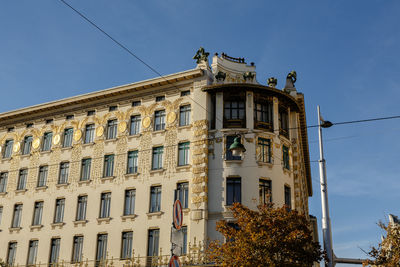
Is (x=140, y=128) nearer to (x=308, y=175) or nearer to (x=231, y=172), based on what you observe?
(x=231, y=172)

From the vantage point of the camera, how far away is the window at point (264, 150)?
32.0 metres

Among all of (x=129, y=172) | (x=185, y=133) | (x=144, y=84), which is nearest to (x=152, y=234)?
(x=129, y=172)

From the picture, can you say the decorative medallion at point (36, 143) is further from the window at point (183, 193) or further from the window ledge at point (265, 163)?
the window ledge at point (265, 163)

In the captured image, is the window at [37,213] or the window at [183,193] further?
the window at [37,213]

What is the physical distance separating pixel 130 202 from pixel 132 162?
2914mm

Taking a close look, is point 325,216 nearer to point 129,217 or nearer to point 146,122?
point 129,217

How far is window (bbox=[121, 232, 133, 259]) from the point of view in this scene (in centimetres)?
3234

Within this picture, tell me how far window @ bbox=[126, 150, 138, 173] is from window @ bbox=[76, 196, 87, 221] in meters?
4.04

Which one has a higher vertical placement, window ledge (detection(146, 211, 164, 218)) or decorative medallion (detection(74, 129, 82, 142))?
decorative medallion (detection(74, 129, 82, 142))

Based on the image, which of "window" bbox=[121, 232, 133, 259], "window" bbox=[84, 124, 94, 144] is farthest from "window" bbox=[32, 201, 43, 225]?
"window" bbox=[121, 232, 133, 259]

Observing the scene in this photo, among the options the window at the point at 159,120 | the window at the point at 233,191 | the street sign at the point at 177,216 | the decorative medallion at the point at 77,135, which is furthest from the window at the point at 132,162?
the street sign at the point at 177,216

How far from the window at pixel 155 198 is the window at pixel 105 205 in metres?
3.42

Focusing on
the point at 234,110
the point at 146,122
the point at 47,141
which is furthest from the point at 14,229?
the point at 234,110

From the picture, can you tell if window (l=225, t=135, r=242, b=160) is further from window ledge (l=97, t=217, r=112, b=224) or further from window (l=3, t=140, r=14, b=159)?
window (l=3, t=140, r=14, b=159)
